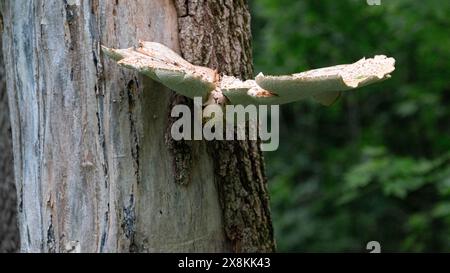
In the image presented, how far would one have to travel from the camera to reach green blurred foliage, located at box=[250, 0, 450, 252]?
5.82m

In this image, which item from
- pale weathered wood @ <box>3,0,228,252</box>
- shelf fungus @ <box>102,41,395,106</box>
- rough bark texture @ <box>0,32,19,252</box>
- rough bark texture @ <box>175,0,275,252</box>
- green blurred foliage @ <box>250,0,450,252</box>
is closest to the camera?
shelf fungus @ <box>102,41,395,106</box>

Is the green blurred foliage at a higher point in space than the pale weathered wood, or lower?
higher

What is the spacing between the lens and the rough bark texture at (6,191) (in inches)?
157

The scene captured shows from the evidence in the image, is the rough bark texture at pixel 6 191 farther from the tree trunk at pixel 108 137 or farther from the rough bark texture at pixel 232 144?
the rough bark texture at pixel 232 144

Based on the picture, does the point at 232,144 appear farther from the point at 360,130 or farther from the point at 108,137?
the point at 360,130

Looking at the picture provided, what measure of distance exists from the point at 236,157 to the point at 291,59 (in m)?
3.78

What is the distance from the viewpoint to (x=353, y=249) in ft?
22.2

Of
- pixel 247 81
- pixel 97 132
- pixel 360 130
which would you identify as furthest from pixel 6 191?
pixel 360 130

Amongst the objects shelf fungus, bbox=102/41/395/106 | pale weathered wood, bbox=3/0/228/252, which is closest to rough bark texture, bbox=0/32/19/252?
pale weathered wood, bbox=3/0/228/252

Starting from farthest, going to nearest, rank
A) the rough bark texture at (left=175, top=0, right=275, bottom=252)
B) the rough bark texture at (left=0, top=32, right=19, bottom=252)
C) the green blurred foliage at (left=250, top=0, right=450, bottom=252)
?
the green blurred foliage at (left=250, top=0, right=450, bottom=252) < the rough bark texture at (left=0, top=32, right=19, bottom=252) < the rough bark texture at (left=175, top=0, right=275, bottom=252)

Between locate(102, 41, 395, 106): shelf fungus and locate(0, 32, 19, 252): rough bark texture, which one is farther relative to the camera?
locate(0, 32, 19, 252): rough bark texture

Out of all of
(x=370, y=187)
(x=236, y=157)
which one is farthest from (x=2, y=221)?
(x=370, y=187)

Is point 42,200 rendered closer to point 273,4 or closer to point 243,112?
point 243,112

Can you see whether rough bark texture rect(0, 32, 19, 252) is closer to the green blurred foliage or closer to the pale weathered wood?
the pale weathered wood
